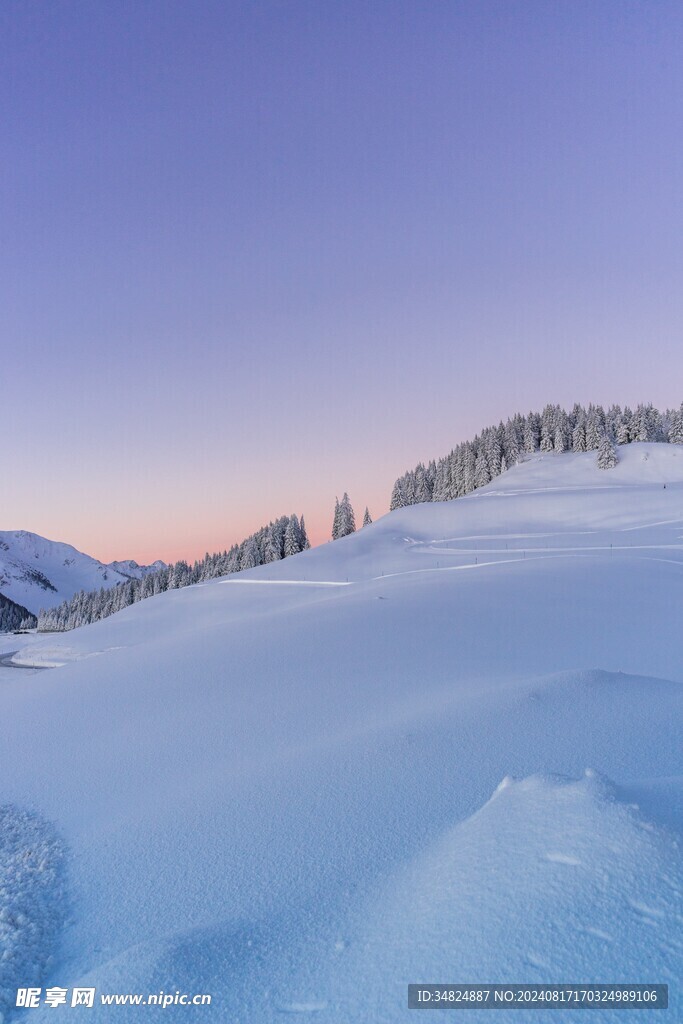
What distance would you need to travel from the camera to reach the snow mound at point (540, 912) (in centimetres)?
275

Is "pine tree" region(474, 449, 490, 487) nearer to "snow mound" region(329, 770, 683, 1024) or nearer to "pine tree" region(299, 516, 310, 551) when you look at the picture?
"pine tree" region(299, 516, 310, 551)

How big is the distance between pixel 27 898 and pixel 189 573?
90.8 metres

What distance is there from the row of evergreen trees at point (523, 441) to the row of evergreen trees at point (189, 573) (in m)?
26.8

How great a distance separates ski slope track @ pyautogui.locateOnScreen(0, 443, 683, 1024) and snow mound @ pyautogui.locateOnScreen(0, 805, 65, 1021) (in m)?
0.05

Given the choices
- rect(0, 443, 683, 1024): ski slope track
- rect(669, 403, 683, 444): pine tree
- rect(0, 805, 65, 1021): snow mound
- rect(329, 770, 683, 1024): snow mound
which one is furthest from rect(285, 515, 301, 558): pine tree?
rect(329, 770, 683, 1024): snow mound

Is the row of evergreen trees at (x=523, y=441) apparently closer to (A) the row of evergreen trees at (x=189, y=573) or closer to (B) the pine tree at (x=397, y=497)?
(B) the pine tree at (x=397, y=497)

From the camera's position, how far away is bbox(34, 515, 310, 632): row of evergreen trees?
75156mm

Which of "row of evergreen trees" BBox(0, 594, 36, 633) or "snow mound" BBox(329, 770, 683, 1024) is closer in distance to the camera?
"snow mound" BBox(329, 770, 683, 1024)

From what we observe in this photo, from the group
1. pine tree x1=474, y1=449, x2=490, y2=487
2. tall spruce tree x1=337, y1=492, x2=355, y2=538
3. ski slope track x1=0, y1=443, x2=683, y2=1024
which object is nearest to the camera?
ski slope track x1=0, y1=443, x2=683, y2=1024

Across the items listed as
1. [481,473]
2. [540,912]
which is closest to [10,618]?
[481,473]

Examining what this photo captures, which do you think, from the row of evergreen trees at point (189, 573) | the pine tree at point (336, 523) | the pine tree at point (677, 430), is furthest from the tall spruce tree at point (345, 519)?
the pine tree at point (677, 430)

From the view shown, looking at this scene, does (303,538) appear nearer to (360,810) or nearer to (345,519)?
(345,519)

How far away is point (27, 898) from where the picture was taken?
203 inches

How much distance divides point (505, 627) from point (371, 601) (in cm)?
640
